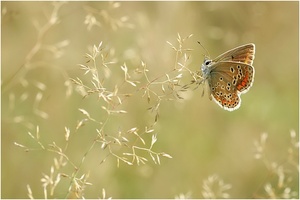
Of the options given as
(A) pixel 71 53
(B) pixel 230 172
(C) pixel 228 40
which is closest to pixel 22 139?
(A) pixel 71 53

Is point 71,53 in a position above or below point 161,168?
above

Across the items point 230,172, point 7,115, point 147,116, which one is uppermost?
point 7,115

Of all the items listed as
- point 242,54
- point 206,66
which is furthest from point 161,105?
point 242,54

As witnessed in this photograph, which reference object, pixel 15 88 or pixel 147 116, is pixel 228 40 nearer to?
pixel 147 116

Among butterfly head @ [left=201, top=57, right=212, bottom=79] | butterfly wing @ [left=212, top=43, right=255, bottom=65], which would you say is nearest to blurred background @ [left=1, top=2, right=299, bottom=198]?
butterfly head @ [left=201, top=57, right=212, bottom=79]

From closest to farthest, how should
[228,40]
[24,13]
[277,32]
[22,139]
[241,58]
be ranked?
[241,58], [22,139], [24,13], [228,40], [277,32]

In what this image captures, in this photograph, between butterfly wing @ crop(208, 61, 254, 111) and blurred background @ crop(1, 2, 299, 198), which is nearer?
butterfly wing @ crop(208, 61, 254, 111)

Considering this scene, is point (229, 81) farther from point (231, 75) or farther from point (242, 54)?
point (242, 54)

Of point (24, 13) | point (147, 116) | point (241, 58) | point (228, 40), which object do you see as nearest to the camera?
point (241, 58)

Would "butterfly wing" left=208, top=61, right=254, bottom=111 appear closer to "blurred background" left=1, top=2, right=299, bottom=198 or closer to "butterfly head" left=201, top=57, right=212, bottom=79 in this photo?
"butterfly head" left=201, top=57, right=212, bottom=79
